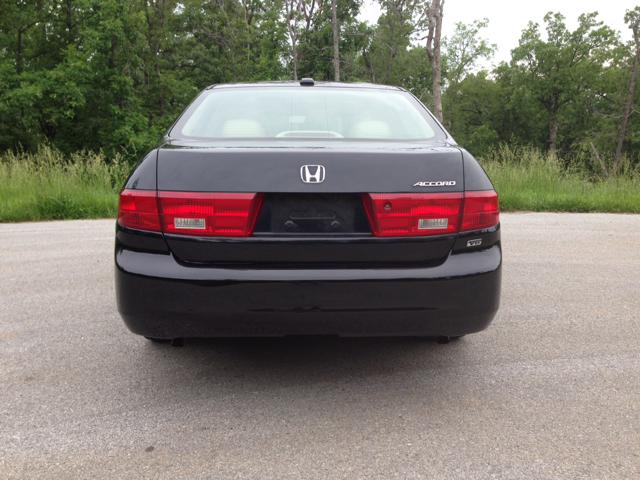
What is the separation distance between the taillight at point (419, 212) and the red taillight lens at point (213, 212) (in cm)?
49

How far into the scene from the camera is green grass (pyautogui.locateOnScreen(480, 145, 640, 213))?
32.6 feet

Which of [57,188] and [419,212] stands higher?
[419,212]

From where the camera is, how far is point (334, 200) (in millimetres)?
2207

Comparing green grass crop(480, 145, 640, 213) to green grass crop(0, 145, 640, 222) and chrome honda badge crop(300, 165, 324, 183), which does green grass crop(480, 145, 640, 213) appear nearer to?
green grass crop(0, 145, 640, 222)

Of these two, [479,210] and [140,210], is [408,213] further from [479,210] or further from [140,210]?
[140,210]

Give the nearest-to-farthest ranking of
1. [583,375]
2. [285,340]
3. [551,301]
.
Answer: [583,375]
[285,340]
[551,301]

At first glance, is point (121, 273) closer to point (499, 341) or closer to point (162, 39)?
point (499, 341)

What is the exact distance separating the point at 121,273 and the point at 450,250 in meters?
1.43

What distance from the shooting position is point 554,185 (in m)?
11.3

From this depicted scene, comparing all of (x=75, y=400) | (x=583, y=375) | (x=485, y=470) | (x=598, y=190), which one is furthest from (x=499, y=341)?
(x=598, y=190)

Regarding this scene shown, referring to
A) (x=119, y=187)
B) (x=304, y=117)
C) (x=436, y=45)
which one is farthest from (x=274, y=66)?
(x=304, y=117)

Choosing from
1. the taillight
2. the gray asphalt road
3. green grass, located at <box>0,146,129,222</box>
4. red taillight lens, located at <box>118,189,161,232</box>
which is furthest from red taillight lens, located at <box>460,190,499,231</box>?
green grass, located at <box>0,146,129,222</box>

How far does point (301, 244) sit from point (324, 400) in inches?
31.3

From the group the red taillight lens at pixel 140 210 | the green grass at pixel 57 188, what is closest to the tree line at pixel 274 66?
the green grass at pixel 57 188
